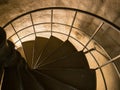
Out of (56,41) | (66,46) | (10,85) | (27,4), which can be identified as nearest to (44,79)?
(10,85)

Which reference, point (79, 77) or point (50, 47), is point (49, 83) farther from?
point (50, 47)

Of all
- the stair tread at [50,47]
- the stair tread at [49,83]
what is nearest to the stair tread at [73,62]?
the stair tread at [49,83]

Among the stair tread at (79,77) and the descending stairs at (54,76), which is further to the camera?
the stair tread at (79,77)

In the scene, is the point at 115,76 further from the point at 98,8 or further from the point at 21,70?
the point at 21,70

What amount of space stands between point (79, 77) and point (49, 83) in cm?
39

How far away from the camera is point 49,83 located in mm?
2572

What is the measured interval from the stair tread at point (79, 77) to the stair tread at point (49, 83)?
76 millimetres

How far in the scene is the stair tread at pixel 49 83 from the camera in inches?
99.1

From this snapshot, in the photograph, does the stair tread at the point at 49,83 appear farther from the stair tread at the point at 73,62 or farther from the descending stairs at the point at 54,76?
the stair tread at the point at 73,62

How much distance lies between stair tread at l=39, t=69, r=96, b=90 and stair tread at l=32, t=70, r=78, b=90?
76 millimetres

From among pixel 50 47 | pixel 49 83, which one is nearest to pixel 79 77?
pixel 49 83

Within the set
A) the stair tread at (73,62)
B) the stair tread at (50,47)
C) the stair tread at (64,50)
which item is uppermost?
the stair tread at (50,47)

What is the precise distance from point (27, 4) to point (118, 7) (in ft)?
5.09

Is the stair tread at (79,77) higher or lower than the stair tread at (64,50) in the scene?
lower
